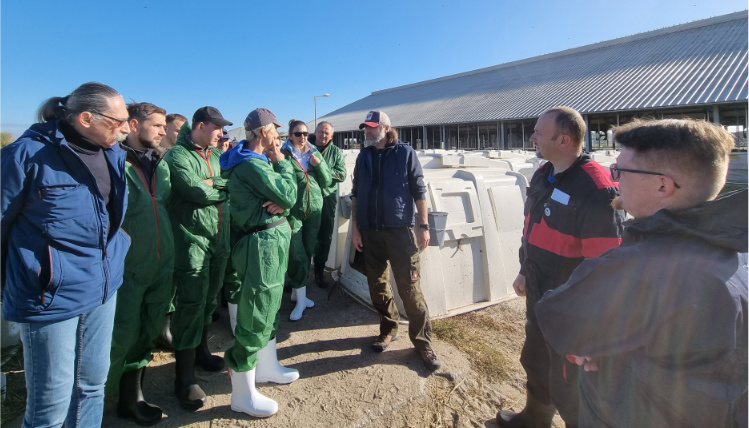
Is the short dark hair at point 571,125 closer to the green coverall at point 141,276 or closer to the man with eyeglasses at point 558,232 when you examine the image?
the man with eyeglasses at point 558,232

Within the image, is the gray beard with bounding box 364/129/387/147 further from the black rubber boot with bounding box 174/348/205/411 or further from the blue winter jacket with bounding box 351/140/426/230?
the black rubber boot with bounding box 174/348/205/411

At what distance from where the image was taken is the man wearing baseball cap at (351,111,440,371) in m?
3.03

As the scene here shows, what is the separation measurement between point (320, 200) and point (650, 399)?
3.53 metres

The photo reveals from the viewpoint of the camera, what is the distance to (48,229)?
1634 mm

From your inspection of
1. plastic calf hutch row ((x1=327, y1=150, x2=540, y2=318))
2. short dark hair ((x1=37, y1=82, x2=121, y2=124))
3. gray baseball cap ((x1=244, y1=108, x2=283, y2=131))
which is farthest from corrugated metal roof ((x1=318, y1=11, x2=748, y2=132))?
short dark hair ((x1=37, y1=82, x2=121, y2=124))

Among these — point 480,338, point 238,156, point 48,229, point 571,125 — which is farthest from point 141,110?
point 480,338

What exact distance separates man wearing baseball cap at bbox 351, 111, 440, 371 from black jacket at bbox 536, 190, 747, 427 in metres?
1.85

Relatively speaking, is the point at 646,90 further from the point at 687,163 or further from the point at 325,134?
the point at 687,163

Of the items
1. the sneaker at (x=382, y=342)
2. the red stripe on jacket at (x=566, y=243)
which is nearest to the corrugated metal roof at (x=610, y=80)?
the red stripe on jacket at (x=566, y=243)

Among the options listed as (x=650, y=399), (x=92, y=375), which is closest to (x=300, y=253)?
(x=92, y=375)

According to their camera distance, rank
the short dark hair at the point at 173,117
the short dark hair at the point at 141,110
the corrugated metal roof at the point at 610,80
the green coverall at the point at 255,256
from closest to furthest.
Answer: the green coverall at the point at 255,256
the short dark hair at the point at 141,110
the short dark hair at the point at 173,117
the corrugated metal roof at the point at 610,80

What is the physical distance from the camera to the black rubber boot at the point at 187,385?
8.47ft

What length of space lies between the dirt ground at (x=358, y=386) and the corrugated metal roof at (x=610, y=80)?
19.2m

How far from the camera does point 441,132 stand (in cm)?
2814
